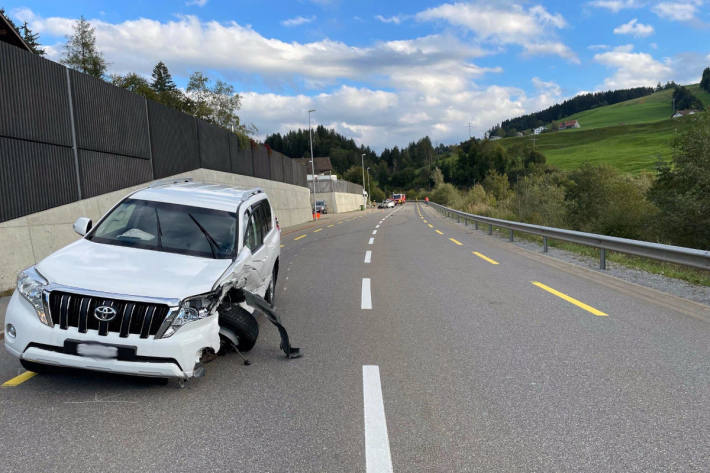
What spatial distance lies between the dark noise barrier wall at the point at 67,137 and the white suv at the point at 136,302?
6634mm

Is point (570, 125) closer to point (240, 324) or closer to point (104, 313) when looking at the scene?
point (240, 324)

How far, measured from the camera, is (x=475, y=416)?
3.61 metres

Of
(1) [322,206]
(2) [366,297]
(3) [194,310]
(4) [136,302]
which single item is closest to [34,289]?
(4) [136,302]

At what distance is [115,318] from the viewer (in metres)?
3.86

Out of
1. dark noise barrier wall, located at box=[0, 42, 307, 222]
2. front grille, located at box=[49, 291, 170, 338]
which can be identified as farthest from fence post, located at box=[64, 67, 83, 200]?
front grille, located at box=[49, 291, 170, 338]

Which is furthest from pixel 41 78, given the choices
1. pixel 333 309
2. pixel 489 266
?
pixel 489 266

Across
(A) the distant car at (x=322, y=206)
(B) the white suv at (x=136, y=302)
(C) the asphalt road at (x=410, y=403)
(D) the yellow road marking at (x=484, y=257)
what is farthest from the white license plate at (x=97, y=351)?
(A) the distant car at (x=322, y=206)

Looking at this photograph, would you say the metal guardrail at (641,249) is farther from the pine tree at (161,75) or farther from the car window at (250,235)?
the pine tree at (161,75)

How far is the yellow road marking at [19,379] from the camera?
4320 millimetres

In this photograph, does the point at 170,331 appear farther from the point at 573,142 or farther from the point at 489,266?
the point at 573,142

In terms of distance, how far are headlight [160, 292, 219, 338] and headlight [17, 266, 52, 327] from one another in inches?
37.9

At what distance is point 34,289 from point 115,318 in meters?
0.85

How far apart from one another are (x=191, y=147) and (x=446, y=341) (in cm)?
2029

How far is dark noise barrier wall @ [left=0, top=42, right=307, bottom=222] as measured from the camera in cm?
1047
